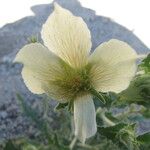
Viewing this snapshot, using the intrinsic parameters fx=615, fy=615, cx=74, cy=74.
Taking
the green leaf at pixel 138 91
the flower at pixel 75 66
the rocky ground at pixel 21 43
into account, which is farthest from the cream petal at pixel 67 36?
the rocky ground at pixel 21 43

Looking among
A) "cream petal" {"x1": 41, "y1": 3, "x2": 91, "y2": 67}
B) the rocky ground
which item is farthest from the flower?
the rocky ground

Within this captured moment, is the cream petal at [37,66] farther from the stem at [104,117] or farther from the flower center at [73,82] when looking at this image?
the stem at [104,117]

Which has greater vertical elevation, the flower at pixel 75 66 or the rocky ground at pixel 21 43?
the flower at pixel 75 66

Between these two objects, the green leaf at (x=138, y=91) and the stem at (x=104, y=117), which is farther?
the stem at (x=104, y=117)

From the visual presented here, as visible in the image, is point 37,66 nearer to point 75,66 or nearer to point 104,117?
point 75,66

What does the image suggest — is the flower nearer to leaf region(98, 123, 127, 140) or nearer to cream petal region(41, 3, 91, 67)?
cream petal region(41, 3, 91, 67)

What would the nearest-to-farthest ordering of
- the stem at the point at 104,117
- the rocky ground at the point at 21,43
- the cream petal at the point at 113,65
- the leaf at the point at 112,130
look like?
1. the cream petal at the point at 113,65
2. the leaf at the point at 112,130
3. the stem at the point at 104,117
4. the rocky ground at the point at 21,43

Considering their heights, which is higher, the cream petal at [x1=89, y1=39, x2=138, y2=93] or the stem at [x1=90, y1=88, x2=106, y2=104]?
the cream petal at [x1=89, y1=39, x2=138, y2=93]
